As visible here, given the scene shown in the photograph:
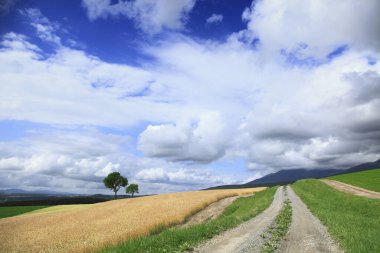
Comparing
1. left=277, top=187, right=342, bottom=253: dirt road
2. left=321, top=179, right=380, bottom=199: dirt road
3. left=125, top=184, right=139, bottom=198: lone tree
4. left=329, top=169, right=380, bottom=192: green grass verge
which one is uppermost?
left=125, top=184, right=139, bottom=198: lone tree

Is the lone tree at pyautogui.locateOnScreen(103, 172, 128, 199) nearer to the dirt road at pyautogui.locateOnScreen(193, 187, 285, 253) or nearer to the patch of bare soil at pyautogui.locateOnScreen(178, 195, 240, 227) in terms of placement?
the patch of bare soil at pyautogui.locateOnScreen(178, 195, 240, 227)

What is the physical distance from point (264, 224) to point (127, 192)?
14800 cm

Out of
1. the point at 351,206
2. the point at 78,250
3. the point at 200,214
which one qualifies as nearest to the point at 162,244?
the point at 78,250

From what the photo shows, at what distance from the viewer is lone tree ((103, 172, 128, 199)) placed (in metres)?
149

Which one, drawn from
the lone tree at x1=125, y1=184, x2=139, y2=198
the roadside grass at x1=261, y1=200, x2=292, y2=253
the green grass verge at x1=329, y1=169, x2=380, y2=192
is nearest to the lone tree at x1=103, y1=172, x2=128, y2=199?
the lone tree at x1=125, y1=184, x2=139, y2=198

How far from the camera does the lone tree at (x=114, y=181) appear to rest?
14925cm

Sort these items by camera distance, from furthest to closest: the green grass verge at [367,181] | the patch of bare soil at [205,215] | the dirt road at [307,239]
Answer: the green grass verge at [367,181] < the patch of bare soil at [205,215] < the dirt road at [307,239]

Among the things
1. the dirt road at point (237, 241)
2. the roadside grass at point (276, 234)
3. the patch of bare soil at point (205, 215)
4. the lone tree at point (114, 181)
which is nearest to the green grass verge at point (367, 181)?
the patch of bare soil at point (205, 215)

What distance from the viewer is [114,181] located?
150000 millimetres

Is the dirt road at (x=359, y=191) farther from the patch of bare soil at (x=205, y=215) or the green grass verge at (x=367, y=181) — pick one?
the patch of bare soil at (x=205, y=215)

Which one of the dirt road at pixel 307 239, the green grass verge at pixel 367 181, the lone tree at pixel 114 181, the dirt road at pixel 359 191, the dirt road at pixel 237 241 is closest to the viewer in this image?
the dirt road at pixel 307 239

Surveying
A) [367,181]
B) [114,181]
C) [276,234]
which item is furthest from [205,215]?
[114,181]

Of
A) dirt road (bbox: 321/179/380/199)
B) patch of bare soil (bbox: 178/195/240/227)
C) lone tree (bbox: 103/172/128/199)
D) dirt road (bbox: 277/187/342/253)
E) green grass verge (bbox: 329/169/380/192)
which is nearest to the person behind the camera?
dirt road (bbox: 277/187/342/253)

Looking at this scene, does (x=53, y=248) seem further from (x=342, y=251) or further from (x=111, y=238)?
(x=342, y=251)
